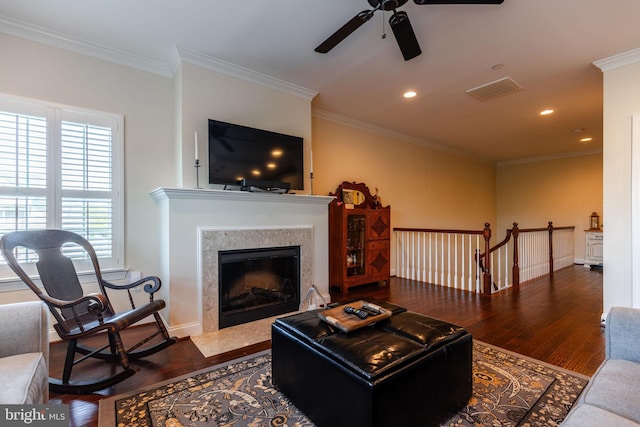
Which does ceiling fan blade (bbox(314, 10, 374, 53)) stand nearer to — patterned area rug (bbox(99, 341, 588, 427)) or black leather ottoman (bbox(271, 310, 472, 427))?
black leather ottoman (bbox(271, 310, 472, 427))

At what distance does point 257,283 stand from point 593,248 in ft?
23.9

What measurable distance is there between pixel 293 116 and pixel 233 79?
0.82m

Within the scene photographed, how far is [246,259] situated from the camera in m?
3.20

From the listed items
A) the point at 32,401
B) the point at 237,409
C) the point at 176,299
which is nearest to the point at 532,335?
the point at 237,409

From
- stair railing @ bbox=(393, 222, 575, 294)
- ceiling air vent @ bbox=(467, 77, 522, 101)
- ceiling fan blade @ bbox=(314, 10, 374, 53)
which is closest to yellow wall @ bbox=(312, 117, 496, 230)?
stair railing @ bbox=(393, 222, 575, 294)

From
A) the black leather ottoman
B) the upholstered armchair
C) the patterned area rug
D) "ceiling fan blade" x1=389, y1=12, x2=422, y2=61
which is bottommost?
the patterned area rug

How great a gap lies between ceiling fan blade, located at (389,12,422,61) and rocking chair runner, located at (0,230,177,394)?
2750 millimetres

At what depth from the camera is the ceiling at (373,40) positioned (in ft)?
7.70

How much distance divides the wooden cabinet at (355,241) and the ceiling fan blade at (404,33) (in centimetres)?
239

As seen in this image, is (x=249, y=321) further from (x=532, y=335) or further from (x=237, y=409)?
(x=532, y=335)

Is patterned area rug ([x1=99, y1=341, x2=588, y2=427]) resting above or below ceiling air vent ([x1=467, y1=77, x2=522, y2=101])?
below

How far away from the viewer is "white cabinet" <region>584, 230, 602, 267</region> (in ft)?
20.8

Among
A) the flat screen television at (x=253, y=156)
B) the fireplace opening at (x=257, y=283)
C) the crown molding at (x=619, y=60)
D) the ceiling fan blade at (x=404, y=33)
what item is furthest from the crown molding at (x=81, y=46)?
the crown molding at (x=619, y=60)

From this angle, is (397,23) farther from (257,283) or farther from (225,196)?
(257,283)
